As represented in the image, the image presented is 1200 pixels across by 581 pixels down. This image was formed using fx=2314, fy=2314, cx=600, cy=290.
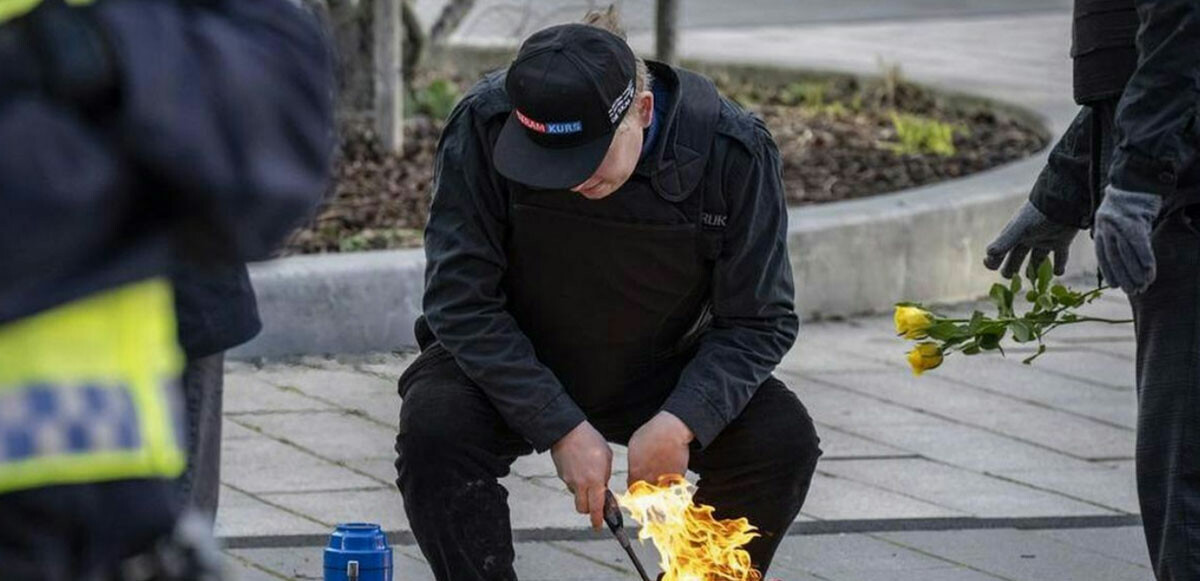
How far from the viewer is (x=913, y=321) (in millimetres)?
3992

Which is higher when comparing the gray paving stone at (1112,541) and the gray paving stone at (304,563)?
the gray paving stone at (304,563)

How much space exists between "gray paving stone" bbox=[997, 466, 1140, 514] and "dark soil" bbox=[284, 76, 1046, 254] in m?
2.21

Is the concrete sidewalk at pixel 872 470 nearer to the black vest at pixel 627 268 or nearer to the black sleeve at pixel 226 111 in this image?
the black vest at pixel 627 268

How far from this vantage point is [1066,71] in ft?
36.3

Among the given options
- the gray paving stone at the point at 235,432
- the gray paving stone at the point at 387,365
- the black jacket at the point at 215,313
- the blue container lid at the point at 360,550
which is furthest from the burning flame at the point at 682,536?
the gray paving stone at the point at 387,365

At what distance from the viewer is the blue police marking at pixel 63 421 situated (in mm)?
1706

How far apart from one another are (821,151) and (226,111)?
22.1 feet

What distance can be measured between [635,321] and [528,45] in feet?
1.66

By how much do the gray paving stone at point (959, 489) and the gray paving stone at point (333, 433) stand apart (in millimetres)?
1034

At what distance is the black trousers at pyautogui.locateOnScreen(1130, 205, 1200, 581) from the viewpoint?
3.67 m

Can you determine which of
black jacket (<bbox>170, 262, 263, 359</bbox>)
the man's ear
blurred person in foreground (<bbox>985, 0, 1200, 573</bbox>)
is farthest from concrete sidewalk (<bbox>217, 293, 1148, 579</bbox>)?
black jacket (<bbox>170, 262, 263, 359</bbox>)

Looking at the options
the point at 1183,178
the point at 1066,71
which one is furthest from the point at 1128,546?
the point at 1066,71

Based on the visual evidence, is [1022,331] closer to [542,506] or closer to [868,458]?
[542,506]

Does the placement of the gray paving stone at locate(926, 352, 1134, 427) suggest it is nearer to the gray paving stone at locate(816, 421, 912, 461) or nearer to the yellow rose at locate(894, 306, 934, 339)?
the gray paving stone at locate(816, 421, 912, 461)
